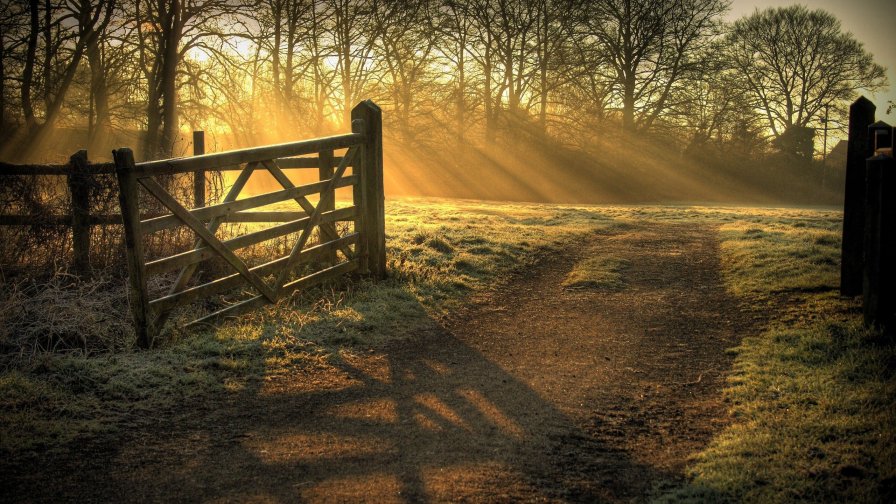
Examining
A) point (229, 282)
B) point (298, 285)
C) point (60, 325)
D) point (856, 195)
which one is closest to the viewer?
point (60, 325)

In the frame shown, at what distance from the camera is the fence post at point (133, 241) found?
5.96 m

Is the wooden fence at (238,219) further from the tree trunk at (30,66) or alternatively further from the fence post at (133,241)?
the tree trunk at (30,66)

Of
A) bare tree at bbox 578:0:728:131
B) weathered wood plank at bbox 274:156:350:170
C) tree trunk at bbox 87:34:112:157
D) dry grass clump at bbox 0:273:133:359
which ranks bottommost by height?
dry grass clump at bbox 0:273:133:359

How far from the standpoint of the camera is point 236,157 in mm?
7055

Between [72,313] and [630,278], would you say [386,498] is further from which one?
[630,278]

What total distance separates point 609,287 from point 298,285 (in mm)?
4197

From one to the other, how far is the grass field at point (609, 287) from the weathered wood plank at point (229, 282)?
346mm

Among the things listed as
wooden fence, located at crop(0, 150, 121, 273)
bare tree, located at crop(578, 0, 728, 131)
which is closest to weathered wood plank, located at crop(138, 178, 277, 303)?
wooden fence, located at crop(0, 150, 121, 273)

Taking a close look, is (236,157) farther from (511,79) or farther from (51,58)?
(511,79)

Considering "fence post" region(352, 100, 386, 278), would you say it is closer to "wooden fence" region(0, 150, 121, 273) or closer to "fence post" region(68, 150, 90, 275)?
"wooden fence" region(0, 150, 121, 273)

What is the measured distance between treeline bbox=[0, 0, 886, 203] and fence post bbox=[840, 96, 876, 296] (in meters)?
18.9

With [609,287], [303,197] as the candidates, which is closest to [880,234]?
[609,287]

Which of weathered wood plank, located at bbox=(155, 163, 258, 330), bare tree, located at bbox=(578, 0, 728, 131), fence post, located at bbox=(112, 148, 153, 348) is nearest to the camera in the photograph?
fence post, located at bbox=(112, 148, 153, 348)

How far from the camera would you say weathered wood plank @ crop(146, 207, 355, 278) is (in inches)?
250
